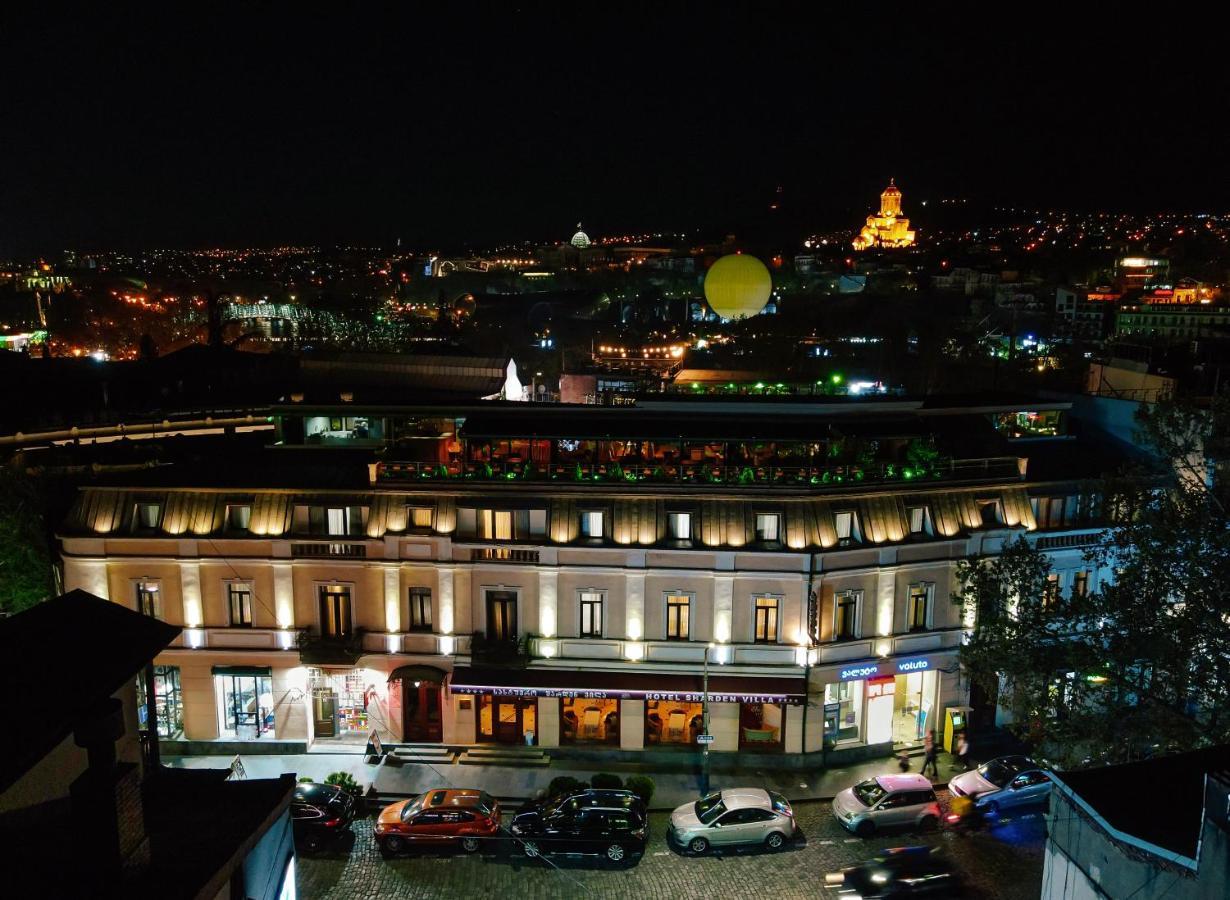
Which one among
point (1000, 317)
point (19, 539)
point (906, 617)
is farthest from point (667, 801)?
point (1000, 317)

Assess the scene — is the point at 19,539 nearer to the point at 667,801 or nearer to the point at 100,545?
the point at 100,545

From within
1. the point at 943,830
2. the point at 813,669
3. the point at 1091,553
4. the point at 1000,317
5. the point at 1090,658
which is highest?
the point at 1000,317

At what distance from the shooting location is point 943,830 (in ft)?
91.1

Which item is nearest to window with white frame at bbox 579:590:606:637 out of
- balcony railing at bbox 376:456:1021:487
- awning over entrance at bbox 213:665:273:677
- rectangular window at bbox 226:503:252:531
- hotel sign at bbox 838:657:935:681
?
balcony railing at bbox 376:456:1021:487

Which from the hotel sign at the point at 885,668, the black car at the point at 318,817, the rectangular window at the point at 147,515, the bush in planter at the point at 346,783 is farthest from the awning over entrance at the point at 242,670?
the hotel sign at the point at 885,668

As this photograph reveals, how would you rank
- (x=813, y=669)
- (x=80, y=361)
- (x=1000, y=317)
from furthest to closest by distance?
(x=1000, y=317) → (x=80, y=361) → (x=813, y=669)

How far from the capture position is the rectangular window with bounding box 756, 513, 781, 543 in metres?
31.3

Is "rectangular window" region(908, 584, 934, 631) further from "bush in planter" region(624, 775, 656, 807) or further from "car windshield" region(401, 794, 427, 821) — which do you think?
"car windshield" region(401, 794, 427, 821)

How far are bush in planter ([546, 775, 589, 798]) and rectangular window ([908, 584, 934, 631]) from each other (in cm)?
1385

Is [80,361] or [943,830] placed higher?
[80,361]

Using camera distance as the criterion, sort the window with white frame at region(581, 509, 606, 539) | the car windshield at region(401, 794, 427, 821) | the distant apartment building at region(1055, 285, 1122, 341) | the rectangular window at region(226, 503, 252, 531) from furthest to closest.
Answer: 1. the distant apartment building at region(1055, 285, 1122, 341)
2. the rectangular window at region(226, 503, 252, 531)
3. the window with white frame at region(581, 509, 606, 539)
4. the car windshield at region(401, 794, 427, 821)

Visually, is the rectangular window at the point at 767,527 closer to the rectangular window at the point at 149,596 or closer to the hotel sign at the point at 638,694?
the hotel sign at the point at 638,694

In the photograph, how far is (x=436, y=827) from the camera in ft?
85.9

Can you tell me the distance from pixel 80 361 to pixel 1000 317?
110901mm
